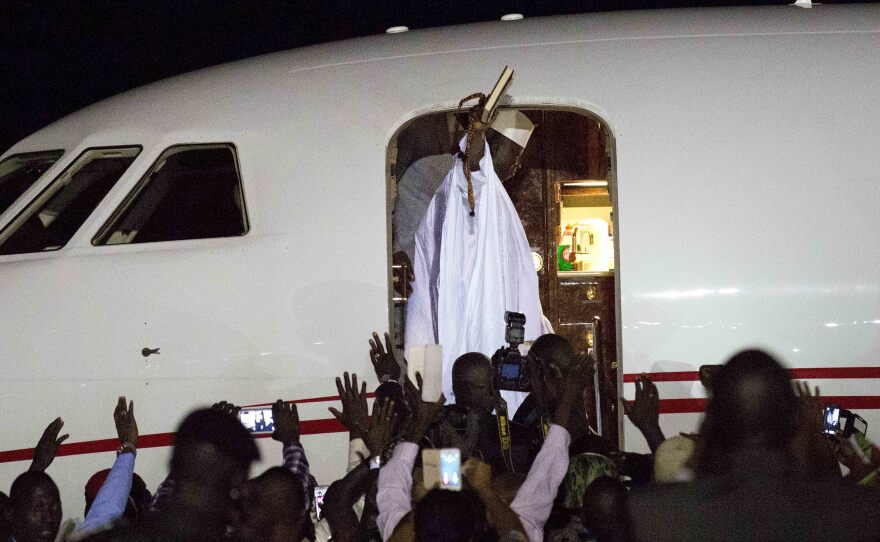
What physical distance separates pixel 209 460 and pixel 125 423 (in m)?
2.04

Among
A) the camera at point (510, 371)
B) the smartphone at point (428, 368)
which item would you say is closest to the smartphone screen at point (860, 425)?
the camera at point (510, 371)

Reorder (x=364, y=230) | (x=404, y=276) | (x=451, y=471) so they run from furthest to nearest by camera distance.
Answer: (x=404, y=276) < (x=364, y=230) < (x=451, y=471)

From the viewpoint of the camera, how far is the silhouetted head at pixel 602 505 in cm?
399

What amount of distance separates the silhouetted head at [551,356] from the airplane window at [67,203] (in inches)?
102

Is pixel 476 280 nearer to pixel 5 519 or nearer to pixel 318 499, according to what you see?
pixel 318 499

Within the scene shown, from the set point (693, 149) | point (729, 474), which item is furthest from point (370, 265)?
point (729, 474)

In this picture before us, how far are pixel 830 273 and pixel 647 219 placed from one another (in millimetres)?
1013

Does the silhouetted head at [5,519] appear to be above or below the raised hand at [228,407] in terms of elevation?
below

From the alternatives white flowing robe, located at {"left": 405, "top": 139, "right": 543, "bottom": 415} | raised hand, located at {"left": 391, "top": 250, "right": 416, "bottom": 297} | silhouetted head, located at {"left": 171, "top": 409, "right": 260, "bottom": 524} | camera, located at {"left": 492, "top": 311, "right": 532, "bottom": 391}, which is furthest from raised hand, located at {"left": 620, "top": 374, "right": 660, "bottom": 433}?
silhouetted head, located at {"left": 171, "top": 409, "right": 260, "bottom": 524}

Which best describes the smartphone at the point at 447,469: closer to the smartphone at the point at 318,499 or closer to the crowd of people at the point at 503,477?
the crowd of people at the point at 503,477

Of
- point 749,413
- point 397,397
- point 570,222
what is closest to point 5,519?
point 397,397

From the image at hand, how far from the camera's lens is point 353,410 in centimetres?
522

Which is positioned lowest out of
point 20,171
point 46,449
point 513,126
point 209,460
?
point 46,449

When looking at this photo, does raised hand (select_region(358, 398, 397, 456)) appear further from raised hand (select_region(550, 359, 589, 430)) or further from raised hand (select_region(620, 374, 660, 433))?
raised hand (select_region(620, 374, 660, 433))
